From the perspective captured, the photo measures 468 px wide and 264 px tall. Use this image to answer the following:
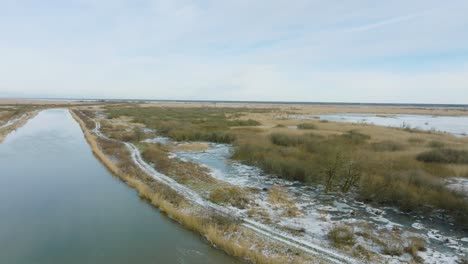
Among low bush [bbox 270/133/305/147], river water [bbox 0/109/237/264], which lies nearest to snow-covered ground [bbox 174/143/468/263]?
river water [bbox 0/109/237/264]

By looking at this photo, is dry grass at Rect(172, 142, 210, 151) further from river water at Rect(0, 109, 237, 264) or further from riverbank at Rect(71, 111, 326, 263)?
riverbank at Rect(71, 111, 326, 263)

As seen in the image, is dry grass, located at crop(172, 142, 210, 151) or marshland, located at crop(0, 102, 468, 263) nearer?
marshland, located at crop(0, 102, 468, 263)

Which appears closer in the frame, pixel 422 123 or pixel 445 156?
pixel 445 156

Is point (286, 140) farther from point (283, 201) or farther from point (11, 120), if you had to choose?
point (11, 120)

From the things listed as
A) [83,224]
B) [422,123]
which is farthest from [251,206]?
[422,123]

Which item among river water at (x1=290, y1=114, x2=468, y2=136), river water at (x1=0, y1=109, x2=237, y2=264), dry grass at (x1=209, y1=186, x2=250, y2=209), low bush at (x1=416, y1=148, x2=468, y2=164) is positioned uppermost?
low bush at (x1=416, y1=148, x2=468, y2=164)

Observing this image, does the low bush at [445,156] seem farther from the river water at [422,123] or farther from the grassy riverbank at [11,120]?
the grassy riverbank at [11,120]

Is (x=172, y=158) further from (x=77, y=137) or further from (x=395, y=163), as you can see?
(x=77, y=137)
